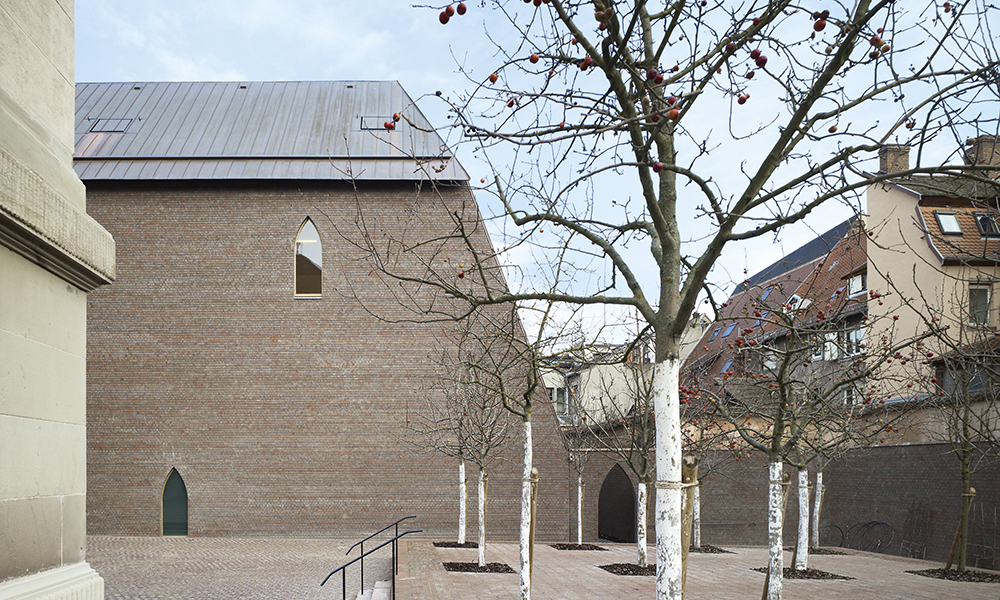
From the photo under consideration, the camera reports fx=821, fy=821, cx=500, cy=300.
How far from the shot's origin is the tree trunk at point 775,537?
34.4 ft

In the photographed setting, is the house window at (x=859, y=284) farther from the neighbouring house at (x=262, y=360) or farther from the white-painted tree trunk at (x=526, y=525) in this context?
the white-painted tree trunk at (x=526, y=525)

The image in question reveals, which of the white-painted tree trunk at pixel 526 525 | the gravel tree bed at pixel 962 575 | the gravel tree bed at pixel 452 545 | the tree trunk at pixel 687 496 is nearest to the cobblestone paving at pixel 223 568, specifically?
the gravel tree bed at pixel 452 545

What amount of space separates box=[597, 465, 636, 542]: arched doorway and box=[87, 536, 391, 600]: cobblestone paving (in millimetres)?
13682

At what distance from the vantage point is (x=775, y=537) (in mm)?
11234

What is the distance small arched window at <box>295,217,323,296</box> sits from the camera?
24531 mm

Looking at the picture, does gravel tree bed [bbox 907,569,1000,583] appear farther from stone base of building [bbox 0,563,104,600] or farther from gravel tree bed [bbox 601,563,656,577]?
stone base of building [bbox 0,563,104,600]

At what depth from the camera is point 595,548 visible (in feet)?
64.4

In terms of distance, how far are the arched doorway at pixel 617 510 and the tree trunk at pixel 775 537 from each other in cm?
1976

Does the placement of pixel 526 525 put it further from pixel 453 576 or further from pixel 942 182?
pixel 942 182

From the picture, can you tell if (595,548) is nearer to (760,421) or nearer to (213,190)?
(760,421)

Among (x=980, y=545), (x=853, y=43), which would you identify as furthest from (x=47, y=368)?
(x=980, y=545)

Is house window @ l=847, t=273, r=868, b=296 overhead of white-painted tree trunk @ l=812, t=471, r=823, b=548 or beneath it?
overhead

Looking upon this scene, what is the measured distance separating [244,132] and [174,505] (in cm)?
1183

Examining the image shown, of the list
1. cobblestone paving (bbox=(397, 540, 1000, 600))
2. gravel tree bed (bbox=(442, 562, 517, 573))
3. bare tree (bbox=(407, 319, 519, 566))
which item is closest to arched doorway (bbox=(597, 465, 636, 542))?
bare tree (bbox=(407, 319, 519, 566))
